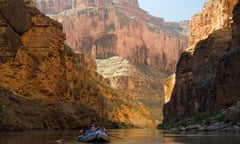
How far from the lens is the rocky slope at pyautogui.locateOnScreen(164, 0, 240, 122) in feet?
260

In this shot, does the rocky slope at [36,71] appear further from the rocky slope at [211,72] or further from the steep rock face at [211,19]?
the steep rock face at [211,19]

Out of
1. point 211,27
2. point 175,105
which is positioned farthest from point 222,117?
point 211,27

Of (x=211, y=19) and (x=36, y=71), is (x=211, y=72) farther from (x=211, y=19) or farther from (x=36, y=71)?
(x=36, y=71)

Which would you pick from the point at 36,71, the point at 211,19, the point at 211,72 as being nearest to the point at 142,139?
the point at 36,71

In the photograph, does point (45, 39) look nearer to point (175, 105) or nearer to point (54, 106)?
point (54, 106)

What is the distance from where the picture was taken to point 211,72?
10156 cm

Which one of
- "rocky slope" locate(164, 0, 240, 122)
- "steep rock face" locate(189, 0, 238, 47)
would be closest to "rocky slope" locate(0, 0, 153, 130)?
"rocky slope" locate(164, 0, 240, 122)

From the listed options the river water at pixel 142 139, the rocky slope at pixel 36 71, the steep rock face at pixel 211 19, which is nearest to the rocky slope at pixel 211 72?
the steep rock face at pixel 211 19

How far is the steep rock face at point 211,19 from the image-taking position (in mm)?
114562

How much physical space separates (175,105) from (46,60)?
49316 mm

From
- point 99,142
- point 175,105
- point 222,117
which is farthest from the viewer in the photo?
point 175,105

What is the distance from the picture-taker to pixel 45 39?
88.4m

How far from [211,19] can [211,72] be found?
36.6 meters

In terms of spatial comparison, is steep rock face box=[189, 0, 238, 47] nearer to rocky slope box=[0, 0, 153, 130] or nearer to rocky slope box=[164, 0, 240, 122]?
rocky slope box=[164, 0, 240, 122]
